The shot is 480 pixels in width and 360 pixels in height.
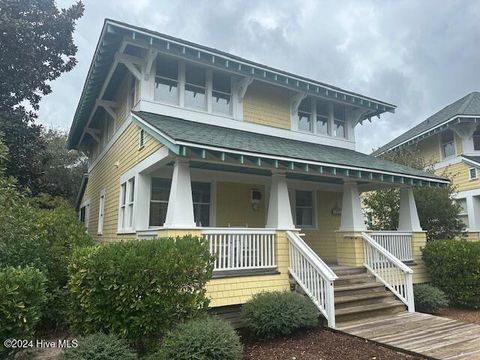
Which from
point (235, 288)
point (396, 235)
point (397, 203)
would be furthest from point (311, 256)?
point (397, 203)

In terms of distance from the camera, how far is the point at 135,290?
15.9 ft

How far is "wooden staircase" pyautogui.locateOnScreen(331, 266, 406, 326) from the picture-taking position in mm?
6879

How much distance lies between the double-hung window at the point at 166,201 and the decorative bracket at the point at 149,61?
282 cm

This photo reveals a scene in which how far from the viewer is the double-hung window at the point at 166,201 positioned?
9.11m

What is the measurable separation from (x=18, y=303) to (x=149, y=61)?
6.41 m

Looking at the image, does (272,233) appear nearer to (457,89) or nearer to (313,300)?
(313,300)

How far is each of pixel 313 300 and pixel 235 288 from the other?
5.20ft

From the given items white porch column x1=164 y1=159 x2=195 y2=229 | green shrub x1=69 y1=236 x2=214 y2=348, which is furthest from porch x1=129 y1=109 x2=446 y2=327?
green shrub x1=69 y1=236 x2=214 y2=348

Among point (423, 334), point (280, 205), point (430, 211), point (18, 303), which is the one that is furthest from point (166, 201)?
point (430, 211)

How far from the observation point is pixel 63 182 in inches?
1049

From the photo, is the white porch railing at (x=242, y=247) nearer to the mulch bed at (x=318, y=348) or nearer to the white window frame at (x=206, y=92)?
the mulch bed at (x=318, y=348)

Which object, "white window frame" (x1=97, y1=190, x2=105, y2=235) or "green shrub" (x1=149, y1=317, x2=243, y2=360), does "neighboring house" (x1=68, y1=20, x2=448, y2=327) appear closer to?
"white window frame" (x1=97, y1=190, x2=105, y2=235)

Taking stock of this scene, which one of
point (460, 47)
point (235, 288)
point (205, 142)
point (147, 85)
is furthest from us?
point (460, 47)

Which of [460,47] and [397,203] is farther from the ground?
[460,47]
